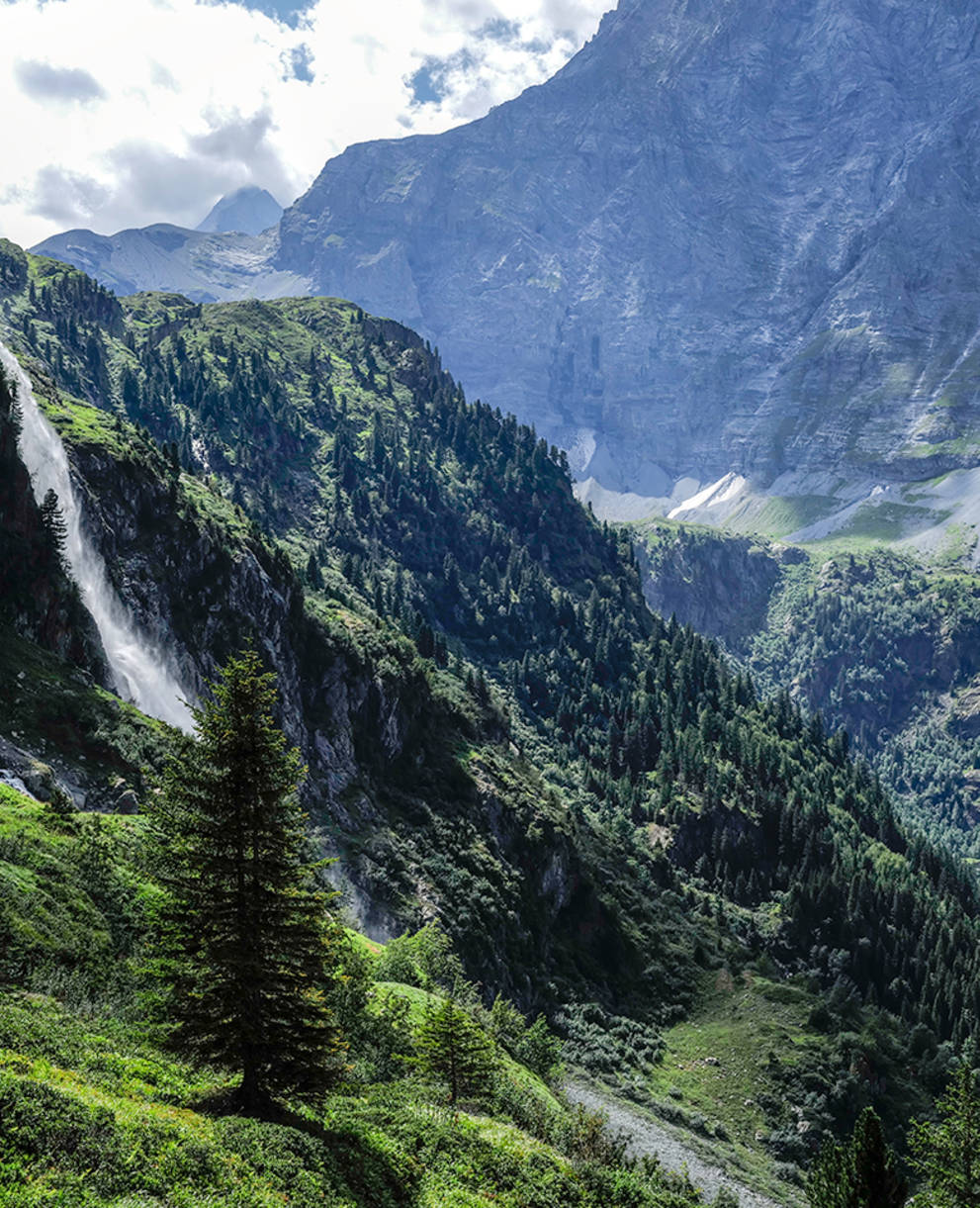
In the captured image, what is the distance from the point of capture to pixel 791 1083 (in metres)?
117

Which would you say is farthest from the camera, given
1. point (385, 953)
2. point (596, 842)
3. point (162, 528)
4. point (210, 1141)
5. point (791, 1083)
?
point (596, 842)

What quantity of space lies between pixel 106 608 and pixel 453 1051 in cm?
8021

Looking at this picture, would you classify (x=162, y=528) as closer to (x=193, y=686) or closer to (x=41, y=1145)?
(x=193, y=686)

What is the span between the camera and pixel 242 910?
33688 millimetres

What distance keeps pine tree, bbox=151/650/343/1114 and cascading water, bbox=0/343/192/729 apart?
7789cm

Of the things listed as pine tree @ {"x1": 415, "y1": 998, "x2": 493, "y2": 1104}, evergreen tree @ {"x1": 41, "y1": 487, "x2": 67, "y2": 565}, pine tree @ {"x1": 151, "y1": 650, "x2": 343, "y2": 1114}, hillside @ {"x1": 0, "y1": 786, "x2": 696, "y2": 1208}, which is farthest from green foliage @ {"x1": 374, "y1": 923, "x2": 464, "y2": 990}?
evergreen tree @ {"x1": 41, "y1": 487, "x2": 67, "y2": 565}

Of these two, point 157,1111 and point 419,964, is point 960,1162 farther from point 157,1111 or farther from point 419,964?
point 157,1111

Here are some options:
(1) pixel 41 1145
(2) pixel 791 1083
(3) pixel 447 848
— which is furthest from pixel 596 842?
(1) pixel 41 1145

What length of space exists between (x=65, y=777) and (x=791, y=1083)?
9474 centimetres

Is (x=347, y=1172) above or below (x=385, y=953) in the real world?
below

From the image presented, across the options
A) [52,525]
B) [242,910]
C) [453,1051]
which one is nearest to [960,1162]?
[453,1051]

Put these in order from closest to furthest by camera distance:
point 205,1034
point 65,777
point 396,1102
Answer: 1. point 205,1034
2. point 396,1102
3. point 65,777

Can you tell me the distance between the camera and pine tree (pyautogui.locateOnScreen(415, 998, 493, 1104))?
50.6 m

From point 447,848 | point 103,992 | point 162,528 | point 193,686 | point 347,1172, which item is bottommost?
point 347,1172
